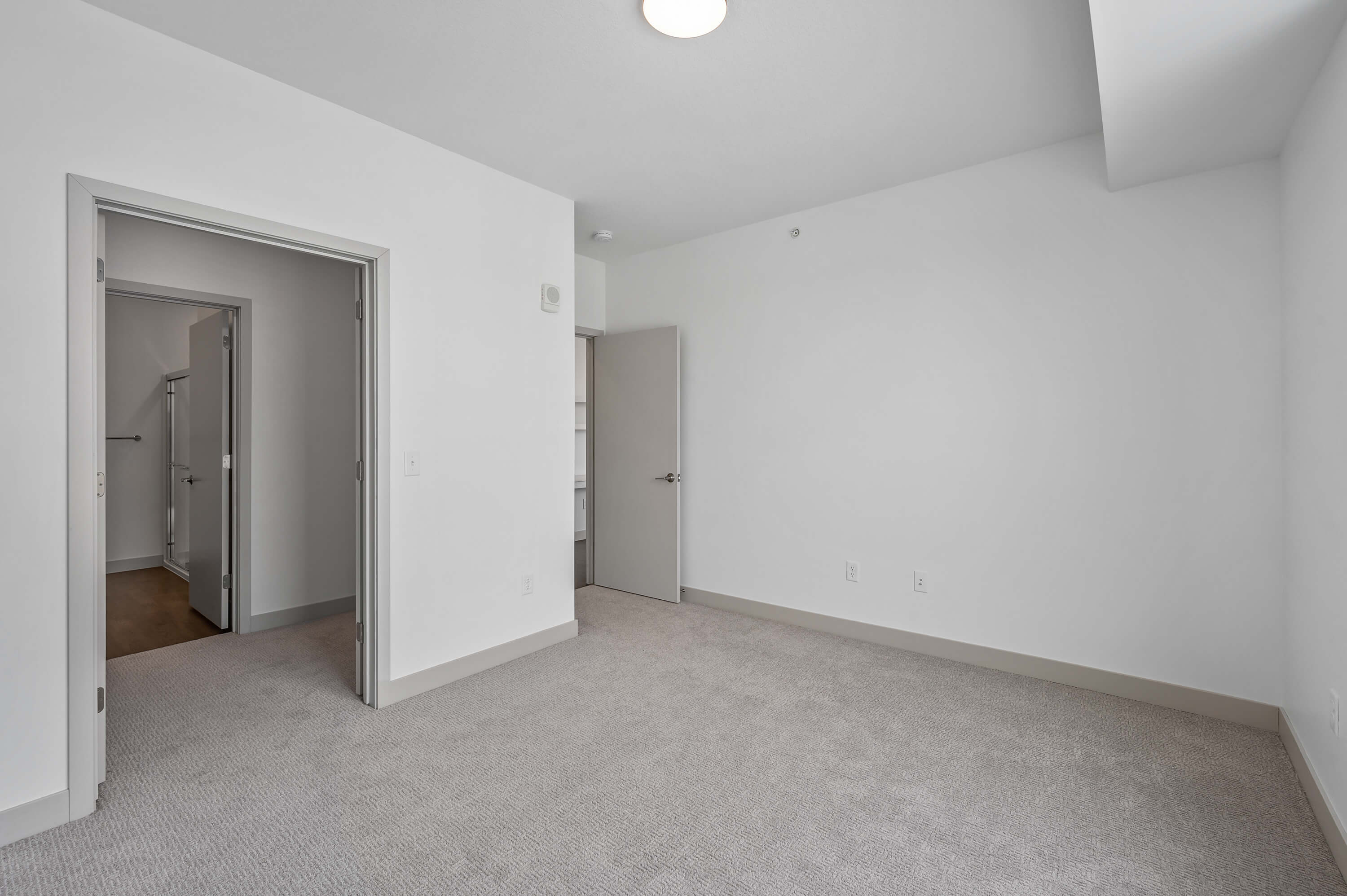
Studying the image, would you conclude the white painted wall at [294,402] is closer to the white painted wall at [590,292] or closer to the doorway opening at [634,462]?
the white painted wall at [590,292]

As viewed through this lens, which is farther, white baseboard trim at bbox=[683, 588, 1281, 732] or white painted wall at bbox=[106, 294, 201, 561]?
white painted wall at bbox=[106, 294, 201, 561]

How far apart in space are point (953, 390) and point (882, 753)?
76.1 inches

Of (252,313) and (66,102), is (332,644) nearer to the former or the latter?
(252,313)

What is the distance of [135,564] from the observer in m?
5.91

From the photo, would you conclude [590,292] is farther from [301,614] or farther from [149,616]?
[149,616]

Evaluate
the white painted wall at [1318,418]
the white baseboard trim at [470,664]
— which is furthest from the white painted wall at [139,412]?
the white painted wall at [1318,418]

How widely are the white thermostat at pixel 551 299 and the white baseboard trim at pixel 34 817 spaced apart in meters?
2.81

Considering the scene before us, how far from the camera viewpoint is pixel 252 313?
4047 millimetres

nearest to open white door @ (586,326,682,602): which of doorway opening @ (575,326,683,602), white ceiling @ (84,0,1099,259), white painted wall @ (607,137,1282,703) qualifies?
doorway opening @ (575,326,683,602)

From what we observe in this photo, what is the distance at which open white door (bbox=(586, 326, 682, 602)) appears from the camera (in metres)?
4.69

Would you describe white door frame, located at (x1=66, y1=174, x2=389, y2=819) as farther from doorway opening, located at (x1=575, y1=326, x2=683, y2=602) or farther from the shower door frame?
the shower door frame

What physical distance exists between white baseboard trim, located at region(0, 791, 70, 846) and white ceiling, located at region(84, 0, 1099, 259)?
2567mm

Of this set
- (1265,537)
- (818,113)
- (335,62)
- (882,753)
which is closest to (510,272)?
(335,62)

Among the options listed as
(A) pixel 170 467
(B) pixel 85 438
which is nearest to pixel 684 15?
(B) pixel 85 438
